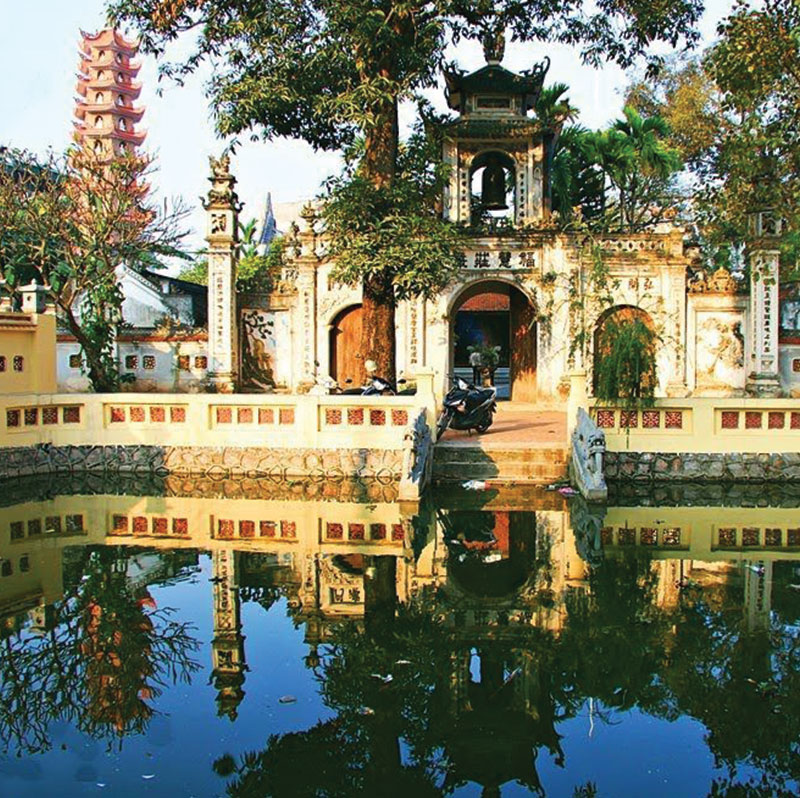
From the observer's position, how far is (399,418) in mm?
12109

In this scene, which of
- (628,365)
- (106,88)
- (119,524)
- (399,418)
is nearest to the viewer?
(119,524)

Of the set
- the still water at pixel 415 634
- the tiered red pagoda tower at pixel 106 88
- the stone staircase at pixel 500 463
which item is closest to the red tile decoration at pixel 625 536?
the still water at pixel 415 634

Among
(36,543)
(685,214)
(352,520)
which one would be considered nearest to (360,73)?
(352,520)

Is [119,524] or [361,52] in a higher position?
[361,52]

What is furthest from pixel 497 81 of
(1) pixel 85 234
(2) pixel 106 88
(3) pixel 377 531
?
(2) pixel 106 88

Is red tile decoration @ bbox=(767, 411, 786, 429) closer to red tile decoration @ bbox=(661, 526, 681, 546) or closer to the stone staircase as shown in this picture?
the stone staircase

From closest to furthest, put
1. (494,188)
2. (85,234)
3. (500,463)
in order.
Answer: (500,463), (85,234), (494,188)

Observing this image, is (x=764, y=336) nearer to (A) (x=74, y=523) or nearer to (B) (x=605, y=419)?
(B) (x=605, y=419)

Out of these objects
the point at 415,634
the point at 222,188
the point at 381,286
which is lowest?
the point at 415,634

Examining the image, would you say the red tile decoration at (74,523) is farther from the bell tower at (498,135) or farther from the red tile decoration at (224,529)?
the bell tower at (498,135)

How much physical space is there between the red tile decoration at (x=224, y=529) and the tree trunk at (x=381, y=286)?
513 cm

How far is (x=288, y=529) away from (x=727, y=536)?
179 inches

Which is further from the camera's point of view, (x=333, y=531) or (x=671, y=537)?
(x=333, y=531)

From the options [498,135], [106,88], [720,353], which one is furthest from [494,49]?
[106,88]
